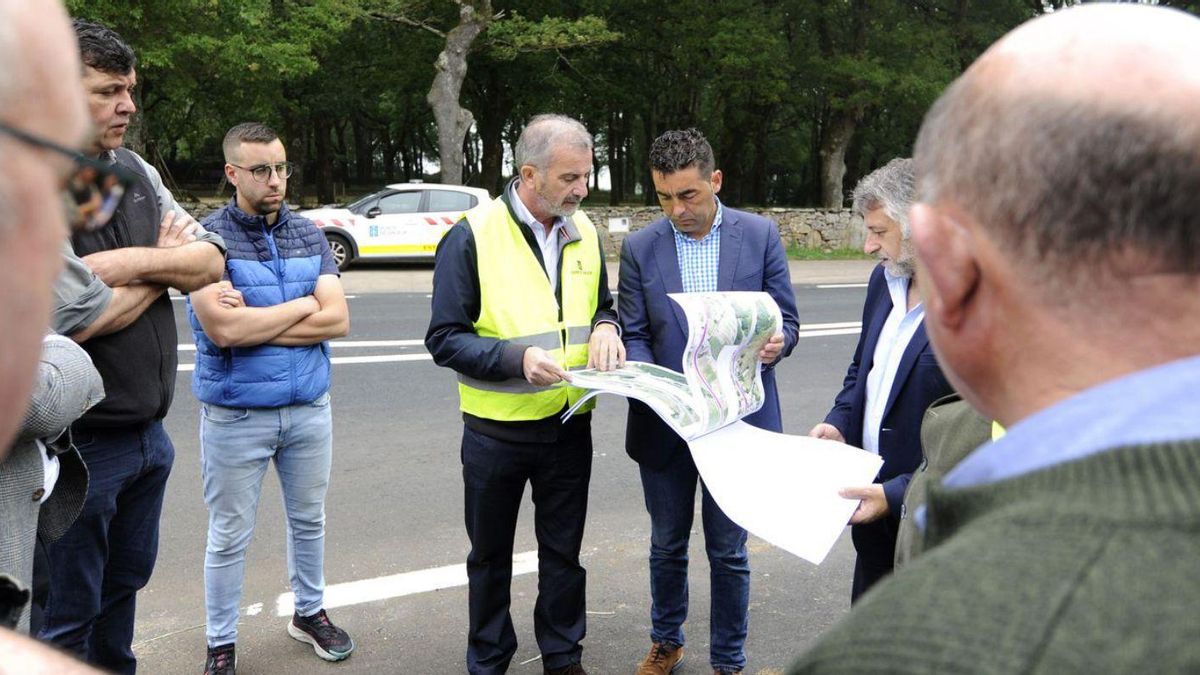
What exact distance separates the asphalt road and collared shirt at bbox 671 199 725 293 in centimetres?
150

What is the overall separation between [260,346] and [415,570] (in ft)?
4.90

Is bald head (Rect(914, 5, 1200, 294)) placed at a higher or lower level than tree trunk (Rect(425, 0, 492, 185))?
lower

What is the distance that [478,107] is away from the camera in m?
33.2

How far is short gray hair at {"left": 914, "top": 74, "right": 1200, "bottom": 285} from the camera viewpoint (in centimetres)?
89

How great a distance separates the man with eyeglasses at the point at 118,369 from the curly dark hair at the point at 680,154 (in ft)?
5.62

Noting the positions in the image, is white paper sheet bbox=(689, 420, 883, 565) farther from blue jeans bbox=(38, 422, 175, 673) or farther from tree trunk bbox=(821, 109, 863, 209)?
tree trunk bbox=(821, 109, 863, 209)

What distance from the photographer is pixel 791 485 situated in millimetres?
2922

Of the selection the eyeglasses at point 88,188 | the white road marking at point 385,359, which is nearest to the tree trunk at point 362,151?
the white road marking at point 385,359

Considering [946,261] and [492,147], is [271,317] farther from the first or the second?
[492,147]

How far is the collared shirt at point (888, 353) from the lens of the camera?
124 inches

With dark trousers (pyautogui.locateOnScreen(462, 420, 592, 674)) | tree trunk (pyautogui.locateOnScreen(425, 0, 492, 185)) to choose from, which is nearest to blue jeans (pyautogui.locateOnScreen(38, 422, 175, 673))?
dark trousers (pyautogui.locateOnScreen(462, 420, 592, 674))

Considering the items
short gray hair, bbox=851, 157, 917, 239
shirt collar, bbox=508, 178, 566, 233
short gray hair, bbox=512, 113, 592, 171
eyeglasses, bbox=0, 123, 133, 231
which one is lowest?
shirt collar, bbox=508, 178, 566, 233

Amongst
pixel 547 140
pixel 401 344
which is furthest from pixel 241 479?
pixel 401 344

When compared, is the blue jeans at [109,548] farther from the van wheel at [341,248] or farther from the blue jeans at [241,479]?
the van wheel at [341,248]
